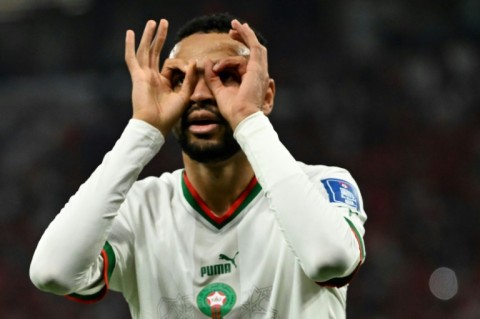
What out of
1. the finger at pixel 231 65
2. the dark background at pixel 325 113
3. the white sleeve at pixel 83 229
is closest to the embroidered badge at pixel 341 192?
the finger at pixel 231 65

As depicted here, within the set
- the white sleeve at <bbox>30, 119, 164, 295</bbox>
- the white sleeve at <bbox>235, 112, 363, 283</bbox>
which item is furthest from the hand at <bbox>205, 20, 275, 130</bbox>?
the white sleeve at <bbox>30, 119, 164, 295</bbox>

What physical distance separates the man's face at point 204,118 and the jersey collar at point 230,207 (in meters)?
0.14

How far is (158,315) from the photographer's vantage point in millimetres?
2387

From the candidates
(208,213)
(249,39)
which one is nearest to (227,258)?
(208,213)

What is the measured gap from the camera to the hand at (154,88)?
231 cm

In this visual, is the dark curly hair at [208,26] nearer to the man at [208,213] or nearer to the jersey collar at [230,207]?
the man at [208,213]

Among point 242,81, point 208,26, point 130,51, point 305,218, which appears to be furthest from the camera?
point 208,26

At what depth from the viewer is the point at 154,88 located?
2369 mm

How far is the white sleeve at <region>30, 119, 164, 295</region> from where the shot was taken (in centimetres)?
215

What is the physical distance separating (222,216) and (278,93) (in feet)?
16.5

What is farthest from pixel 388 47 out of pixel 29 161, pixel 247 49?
pixel 247 49

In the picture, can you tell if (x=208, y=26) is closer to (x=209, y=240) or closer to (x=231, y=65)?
(x=231, y=65)

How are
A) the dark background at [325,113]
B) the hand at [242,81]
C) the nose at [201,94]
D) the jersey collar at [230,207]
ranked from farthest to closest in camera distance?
the dark background at [325,113]
the jersey collar at [230,207]
the nose at [201,94]
the hand at [242,81]

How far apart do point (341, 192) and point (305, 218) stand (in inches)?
11.2
